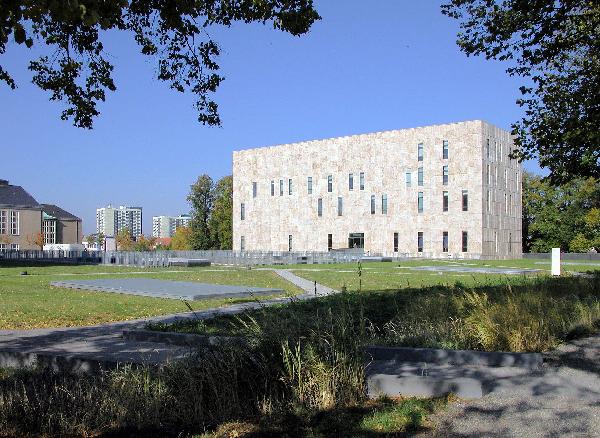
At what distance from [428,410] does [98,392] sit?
3.09 metres

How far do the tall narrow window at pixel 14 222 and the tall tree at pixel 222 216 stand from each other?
37546 mm

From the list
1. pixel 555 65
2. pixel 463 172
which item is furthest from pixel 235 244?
pixel 555 65

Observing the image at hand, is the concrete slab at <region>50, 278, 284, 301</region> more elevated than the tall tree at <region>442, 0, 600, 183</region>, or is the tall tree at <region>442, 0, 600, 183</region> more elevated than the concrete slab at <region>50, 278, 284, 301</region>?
the tall tree at <region>442, 0, 600, 183</region>

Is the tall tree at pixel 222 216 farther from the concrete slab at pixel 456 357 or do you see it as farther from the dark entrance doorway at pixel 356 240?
the concrete slab at pixel 456 357

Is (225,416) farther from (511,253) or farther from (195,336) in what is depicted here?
(511,253)

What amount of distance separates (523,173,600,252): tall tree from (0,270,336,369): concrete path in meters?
66.1

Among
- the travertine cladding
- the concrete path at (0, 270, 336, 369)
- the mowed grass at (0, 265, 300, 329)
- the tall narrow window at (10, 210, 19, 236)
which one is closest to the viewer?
the concrete path at (0, 270, 336, 369)

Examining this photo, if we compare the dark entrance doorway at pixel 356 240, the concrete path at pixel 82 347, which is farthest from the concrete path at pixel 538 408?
the dark entrance doorway at pixel 356 240

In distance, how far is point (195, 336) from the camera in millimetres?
9164

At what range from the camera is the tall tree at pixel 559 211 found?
231ft

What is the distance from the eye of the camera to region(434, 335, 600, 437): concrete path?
5059 millimetres

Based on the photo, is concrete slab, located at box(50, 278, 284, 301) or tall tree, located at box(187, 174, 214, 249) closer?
concrete slab, located at box(50, 278, 284, 301)

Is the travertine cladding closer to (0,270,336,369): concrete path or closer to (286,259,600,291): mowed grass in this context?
(286,259,600,291): mowed grass

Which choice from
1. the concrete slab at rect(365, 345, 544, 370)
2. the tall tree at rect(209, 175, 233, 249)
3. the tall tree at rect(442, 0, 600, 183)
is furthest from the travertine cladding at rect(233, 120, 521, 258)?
the concrete slab at rect(365, 345, 544, 370)
